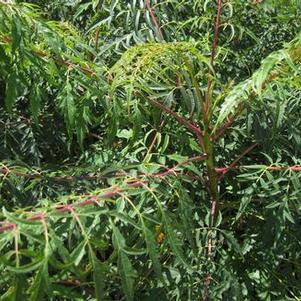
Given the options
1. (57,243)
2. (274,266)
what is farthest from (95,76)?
(274,266)

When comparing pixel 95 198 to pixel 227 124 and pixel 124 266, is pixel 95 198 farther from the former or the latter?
pixel 227 124

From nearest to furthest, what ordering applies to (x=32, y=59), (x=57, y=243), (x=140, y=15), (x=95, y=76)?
(x=57, y=243) → (x=32, y=59) → (x=95, y=76) → (x=140, y=15)

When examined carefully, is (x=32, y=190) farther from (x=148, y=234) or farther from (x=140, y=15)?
(x=140, y=15)

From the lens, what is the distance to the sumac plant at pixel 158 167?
4.31 feet

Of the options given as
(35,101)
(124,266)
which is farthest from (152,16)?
(124,266)

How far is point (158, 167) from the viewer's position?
1451 millimetres

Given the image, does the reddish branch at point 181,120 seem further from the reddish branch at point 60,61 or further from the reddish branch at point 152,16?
the reddish branch at point 152,16

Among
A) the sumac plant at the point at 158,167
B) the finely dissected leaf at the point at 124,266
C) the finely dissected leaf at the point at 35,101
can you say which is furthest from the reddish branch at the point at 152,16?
the finely dissected leaf at the point at 124,266

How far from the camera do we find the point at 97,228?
125 cm

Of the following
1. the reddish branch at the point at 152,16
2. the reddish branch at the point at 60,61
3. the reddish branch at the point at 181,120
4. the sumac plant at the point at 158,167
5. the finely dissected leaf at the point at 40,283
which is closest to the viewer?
the finely dissected leaf at the point at 40,283

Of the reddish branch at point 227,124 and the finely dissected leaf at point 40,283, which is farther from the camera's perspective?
the reddish branch at point 227,124

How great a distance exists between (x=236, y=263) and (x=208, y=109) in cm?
43

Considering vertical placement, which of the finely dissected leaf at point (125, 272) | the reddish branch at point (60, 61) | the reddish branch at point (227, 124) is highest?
the reddish branch at point (60, 61)

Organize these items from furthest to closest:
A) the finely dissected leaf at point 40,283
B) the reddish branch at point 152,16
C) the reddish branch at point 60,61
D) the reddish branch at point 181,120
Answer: the reddish branch at point 152,16 → the reddish branch at point 181,120 → the reddish branch at point 60,61 → the finely dissected leaf at point 40,283
